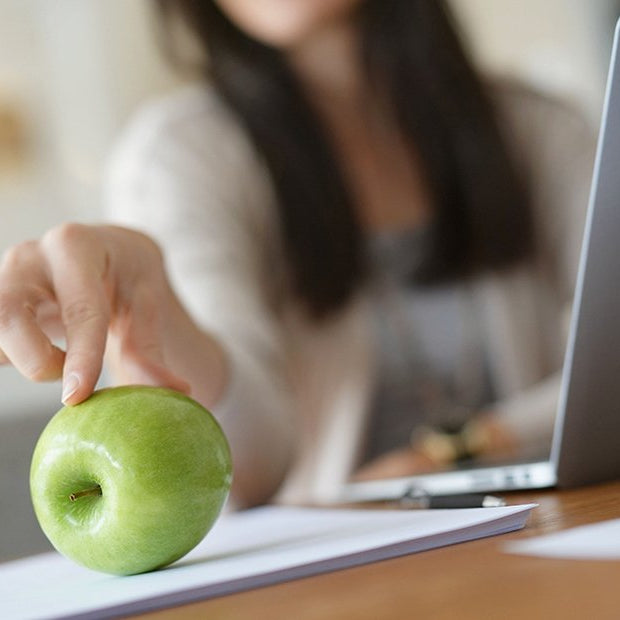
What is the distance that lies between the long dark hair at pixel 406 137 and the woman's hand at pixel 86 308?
2.67 feet

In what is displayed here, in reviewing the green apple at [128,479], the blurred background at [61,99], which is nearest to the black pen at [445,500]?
the green apple at [128,479]

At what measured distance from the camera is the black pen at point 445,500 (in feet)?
2.24

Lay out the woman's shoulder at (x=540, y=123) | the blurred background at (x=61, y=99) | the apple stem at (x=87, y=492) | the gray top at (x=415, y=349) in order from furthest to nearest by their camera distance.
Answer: the blurred background at (x=61, y=99)
the woman's shoulder at (x=540, y=123)
the gray top at (x=415, y=349)
the apple stem at (x=87, y=492)

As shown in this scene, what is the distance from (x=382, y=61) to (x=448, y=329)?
21.6 inches

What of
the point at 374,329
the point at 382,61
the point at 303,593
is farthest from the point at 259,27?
the point at 303,593

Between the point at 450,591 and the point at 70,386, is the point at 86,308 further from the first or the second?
the point at 450,591

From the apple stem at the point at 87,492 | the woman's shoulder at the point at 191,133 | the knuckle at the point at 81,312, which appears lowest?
the apple stem at the point at 87,492

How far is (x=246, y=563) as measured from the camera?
1.89 feet

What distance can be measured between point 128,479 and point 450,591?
0.70 ft

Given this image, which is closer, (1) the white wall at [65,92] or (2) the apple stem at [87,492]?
(2) the apple stem at [87,492]

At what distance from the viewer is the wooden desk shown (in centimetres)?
39

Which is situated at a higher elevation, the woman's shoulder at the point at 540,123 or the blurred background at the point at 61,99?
the blurred background at the point at 61,99

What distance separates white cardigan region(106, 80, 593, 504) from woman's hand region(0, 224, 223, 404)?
21.2 inches

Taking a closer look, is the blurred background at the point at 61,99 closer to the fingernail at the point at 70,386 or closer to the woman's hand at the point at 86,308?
the woman's hand at the point at 86,308
